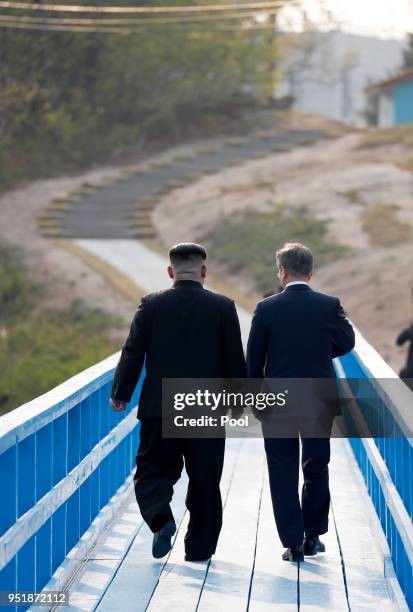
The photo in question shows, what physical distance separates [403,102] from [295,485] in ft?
189

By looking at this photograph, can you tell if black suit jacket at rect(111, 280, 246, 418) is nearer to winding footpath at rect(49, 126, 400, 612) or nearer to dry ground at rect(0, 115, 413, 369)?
winding footpath at rect(49, 126, 400, 612)

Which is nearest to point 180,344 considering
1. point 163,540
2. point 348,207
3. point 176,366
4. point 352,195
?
point 176,366

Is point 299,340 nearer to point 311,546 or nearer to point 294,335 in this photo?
point 294,335

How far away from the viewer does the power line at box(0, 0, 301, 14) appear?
181 feet

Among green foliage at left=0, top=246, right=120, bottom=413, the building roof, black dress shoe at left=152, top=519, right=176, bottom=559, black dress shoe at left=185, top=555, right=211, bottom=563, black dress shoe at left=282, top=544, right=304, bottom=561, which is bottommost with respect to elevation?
green foliage at left=0, top=246, right=120, bottom=413

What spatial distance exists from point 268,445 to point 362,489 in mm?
2766

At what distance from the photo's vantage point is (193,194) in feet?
160

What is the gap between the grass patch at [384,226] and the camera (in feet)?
129

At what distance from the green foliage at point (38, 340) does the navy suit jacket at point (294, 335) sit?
19.9 m

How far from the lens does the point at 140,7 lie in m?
60.3

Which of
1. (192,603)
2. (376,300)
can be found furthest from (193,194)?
(192,603)

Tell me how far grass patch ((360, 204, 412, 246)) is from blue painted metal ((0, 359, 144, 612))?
30.8m

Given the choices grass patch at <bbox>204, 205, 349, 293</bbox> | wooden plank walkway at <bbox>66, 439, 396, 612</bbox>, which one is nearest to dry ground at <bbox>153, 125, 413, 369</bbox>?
grass patch at <bbox>204, 205, 349, 293</bbox>

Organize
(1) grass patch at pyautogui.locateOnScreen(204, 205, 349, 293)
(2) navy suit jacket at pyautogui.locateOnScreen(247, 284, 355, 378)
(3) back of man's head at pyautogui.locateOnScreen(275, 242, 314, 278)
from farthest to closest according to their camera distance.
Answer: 1. (1) grass patch at pyautogui.locateOnScreen(204, 205, 349, 293)
2. (3) back of man's head at pyautogui.locateOnScreen(275, 242, 314, 278)
3. (2) navy suit jacket at pyautogui.locateOnScreen(247, 284, 355, 378)
